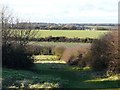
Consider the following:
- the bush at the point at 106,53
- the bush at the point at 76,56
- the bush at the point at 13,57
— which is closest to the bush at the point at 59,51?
the bush at the point at 76,56

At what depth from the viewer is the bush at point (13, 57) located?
31.1 meters

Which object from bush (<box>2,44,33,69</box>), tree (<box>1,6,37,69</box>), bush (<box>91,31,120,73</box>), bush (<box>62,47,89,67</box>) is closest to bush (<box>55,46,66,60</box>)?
bush (<box>62,47,89,67</box>)

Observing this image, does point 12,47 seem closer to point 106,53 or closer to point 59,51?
point 106,53

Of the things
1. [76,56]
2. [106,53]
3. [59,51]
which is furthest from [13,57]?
[59,51]

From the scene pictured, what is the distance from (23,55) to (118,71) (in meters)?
9.05

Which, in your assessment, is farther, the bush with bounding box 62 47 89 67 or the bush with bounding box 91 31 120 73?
the bush with bounding box 62 47 89 67

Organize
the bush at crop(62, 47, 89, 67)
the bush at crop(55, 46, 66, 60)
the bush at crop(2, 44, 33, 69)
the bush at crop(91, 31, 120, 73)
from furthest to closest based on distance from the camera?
the bush at crop(55, 46, 66, 60) < the bush at crop(62, 47, 89, 67) < the bush at crop(2, 44, 33, 69) < the bush at crop(91, 31, 120, 73)

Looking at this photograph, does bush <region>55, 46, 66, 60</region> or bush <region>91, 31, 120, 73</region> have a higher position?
bush <region>91, 31, 120, 73</region>

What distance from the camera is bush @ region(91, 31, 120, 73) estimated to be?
90.0ft

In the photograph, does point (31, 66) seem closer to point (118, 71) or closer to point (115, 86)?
point (118, 71)

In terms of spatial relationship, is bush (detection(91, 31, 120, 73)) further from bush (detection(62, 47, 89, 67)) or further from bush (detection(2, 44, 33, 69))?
bush (detection(2, 44, 33, 69))

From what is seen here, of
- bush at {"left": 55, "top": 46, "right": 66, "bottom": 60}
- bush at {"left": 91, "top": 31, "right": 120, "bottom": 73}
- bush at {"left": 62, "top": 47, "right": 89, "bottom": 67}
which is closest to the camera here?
bush at {"left": 91, "top": 31, "right": 120, "bottom": 73}

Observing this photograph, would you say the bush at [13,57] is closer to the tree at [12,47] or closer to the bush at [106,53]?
the tree at [12,47]

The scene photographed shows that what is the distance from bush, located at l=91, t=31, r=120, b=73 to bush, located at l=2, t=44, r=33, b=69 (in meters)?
6.40
